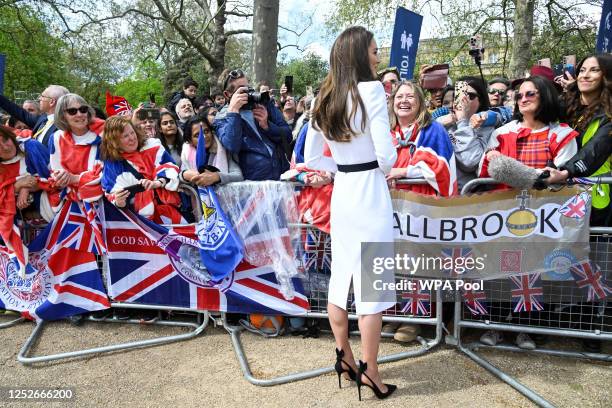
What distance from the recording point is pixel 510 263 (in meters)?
3.50

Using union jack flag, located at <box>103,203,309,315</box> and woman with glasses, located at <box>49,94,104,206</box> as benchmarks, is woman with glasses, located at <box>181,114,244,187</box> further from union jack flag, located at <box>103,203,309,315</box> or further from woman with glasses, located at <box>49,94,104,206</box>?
woman with glasses, located at <box>49,94,104,206</box>

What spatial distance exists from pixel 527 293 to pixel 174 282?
2.85 metres

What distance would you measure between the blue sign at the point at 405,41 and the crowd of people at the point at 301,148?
1.78m

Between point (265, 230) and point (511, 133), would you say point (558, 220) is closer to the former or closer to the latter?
point (511, 133)

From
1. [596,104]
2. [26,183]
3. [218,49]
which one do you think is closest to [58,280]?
[26,183]

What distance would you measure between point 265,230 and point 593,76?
2742 millimetres

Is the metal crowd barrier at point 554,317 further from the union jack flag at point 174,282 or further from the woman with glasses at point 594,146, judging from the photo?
the union jack flag at point 174,282

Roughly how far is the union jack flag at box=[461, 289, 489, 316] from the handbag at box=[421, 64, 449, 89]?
2295mm

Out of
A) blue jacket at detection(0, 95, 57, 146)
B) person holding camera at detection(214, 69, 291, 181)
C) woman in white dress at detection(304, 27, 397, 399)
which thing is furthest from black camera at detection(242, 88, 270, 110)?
blue jacket at detection(0, 95, 57, 146)

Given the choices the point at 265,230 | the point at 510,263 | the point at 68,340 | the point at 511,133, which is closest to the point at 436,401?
the point at 510,263

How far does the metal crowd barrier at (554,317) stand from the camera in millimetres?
3424

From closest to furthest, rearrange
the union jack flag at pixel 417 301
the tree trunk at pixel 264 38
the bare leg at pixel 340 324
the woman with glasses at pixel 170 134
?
the bare leg at pixel 340 324
the union jack flag at pixel 417 301
the woman with glasses at pixel 170 134
the tree trunk at pixel 264 38

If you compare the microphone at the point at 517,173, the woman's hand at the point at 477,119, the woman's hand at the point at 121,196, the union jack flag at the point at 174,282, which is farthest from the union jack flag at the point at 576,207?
the woman's hand at the point at 121,196

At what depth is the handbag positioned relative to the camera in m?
4.89
